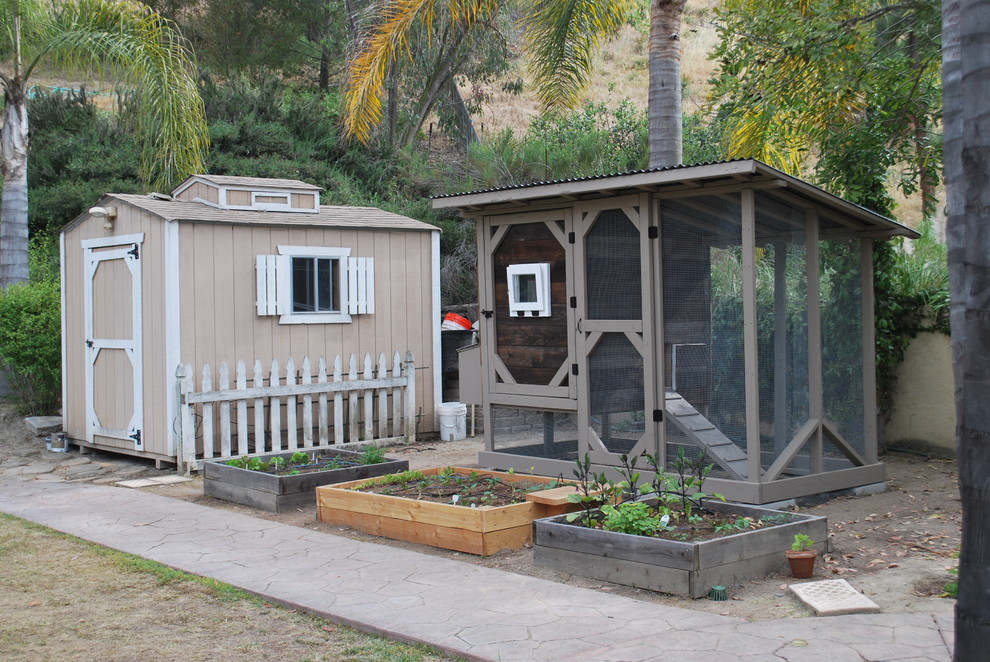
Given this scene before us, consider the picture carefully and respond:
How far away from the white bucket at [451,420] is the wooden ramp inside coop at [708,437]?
4532mm

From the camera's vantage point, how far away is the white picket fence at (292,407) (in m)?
9.88

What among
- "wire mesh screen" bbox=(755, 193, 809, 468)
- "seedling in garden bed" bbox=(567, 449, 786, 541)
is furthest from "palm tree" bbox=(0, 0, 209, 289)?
"seedling in garden bed" bbox=(567, 449, 786, 541)

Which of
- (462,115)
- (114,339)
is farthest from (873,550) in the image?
(462,115)

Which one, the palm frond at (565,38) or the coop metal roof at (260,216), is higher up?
the palm frond at (565,38)

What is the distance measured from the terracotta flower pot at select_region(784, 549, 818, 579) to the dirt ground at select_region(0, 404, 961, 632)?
0.07 m

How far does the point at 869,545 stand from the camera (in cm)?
632

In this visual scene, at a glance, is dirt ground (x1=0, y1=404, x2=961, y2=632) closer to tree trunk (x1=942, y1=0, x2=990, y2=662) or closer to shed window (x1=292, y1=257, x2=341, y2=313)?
tree trunk (x1=942, y1=0, x2=990, y2=662)

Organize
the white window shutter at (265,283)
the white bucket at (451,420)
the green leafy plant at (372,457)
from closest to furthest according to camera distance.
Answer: the green leafy plant at (372,457), the white window shutter at (265,283), the white bucket at (451,420)

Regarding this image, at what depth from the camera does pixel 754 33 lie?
32.9ft

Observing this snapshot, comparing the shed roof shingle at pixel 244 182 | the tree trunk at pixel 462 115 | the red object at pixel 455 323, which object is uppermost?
the tree trunk at pixel 462 115

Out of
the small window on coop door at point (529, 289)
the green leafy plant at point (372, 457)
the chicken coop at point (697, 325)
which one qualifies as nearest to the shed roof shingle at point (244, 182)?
the chicken coop at point (697, 325)

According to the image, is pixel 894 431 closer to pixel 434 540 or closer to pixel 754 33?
pixel 754 33

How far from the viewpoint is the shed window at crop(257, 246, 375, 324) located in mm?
10547

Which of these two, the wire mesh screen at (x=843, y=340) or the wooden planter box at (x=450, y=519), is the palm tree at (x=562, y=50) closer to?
the wire mesh screen at (x=843, y=340)
